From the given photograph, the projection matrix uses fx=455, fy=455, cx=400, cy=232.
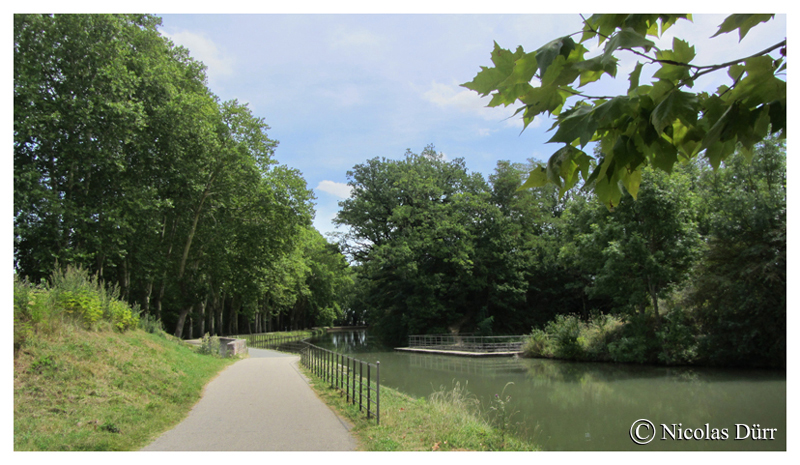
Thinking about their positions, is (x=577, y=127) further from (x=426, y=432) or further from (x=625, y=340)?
(x=625, y=340)

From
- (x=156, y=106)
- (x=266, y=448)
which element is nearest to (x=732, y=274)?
(x=266, y=448)

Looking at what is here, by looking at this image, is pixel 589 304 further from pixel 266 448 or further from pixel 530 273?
pixel 266 448

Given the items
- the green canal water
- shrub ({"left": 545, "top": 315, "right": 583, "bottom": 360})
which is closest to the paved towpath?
the green canal water

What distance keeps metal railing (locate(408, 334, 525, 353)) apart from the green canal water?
630 cm

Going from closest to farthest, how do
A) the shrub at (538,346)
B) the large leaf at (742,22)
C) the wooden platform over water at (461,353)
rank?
1. the large leaf at (742,22)
2. the shrub at (538,346)
3. the wooden platform over water at (461,353)

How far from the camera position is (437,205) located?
36438 mm

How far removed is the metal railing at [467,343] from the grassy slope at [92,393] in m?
21.1

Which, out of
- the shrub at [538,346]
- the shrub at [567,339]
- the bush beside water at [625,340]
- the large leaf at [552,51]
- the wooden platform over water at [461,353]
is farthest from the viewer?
the wooden platform over water at [461,353]

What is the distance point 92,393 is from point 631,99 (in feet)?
30.0

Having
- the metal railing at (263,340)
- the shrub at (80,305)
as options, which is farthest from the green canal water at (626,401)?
the metal railing at (263,340)

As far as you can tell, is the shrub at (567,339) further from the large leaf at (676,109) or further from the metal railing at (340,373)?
the large leaf at (676,109)

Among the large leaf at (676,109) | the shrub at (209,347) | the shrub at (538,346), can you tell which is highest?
the large leaf at (676,109)

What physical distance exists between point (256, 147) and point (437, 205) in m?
15.6

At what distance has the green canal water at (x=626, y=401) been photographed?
902 centimetres
